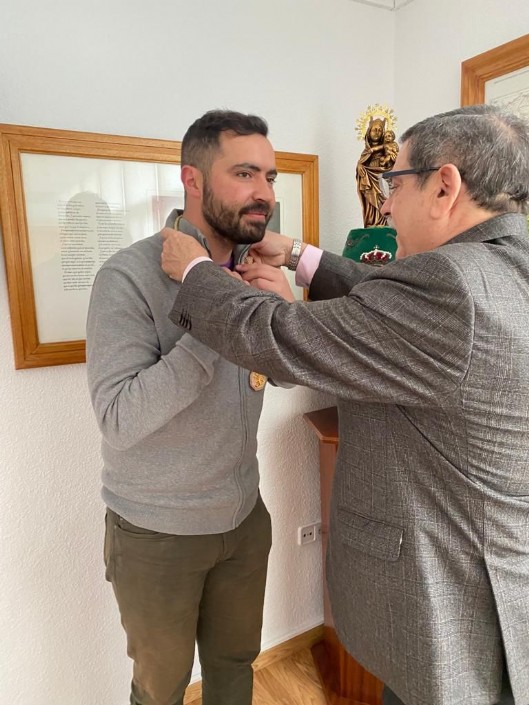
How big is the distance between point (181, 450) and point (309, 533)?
3.42 ft

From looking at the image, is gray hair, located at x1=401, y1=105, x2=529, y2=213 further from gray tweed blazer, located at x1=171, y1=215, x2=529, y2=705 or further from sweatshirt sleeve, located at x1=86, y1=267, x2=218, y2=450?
sweatshirt sleeve, located at x1=86, y1=267, x2=218, y2=450

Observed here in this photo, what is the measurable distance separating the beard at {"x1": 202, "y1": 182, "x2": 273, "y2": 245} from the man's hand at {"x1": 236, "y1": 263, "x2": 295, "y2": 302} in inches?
2.9

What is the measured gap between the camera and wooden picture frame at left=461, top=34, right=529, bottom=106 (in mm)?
1499

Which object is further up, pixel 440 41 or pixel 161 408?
pixel 440 41

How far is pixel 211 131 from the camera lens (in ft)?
3.78

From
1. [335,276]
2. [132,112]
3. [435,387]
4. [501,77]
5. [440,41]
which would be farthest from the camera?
[440,41]

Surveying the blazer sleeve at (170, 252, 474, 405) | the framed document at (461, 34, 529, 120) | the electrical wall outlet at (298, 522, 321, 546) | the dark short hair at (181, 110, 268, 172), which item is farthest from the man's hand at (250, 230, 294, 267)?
the electrical wall outlet at (298, 522, 321, 546)

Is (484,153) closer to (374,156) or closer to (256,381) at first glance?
(256,381)

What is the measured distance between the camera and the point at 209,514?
115 cm

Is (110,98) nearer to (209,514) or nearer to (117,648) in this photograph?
(209,514)

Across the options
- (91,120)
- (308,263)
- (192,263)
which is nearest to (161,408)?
(192,263)

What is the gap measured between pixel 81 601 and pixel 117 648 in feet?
0.71

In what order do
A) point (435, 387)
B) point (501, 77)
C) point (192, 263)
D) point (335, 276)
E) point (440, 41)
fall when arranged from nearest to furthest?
→ 1. point (435, 387)
2. point (192, 263)
3. point (335, 276)
4. point (501, 77)
5. point (440, 41)

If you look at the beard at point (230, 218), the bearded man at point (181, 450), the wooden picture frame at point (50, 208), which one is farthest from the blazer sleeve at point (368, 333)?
the wooden picture frame at point (50, 208)
